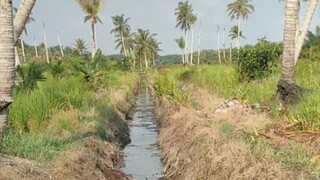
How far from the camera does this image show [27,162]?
23.7 feet

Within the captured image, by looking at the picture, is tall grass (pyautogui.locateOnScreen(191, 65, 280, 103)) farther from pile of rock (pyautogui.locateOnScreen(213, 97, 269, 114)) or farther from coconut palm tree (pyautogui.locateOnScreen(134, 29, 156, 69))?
coconut palm tree (pyautogui.locateOnScreen(134, 29, 156, 69))

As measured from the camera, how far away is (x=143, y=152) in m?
13.2

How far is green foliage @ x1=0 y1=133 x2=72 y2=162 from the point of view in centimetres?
771

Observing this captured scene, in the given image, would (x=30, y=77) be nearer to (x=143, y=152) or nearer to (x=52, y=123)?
(x=52, y=123)

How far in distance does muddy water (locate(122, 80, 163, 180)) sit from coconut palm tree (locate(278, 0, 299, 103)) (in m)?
3.74

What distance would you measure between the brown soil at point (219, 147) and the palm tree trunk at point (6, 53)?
347cm

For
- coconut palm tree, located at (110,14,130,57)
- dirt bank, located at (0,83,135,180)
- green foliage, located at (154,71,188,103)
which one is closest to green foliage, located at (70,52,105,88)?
green foliage, located at (154,71,188,103)

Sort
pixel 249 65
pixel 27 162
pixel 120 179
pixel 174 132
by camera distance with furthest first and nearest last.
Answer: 1. pixel 249 65
2. pixel 174 132
3. pixel 120 179
4. pixel 27 162

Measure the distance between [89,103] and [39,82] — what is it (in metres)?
1.90

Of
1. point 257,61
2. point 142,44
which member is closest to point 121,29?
point 142,44

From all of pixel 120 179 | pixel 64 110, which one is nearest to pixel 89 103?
pixel 64 110

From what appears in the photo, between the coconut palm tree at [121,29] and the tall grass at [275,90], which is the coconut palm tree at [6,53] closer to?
the tall grass at [275,90]

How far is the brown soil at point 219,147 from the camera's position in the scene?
663cm

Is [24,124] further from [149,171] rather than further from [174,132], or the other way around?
[174,132]
